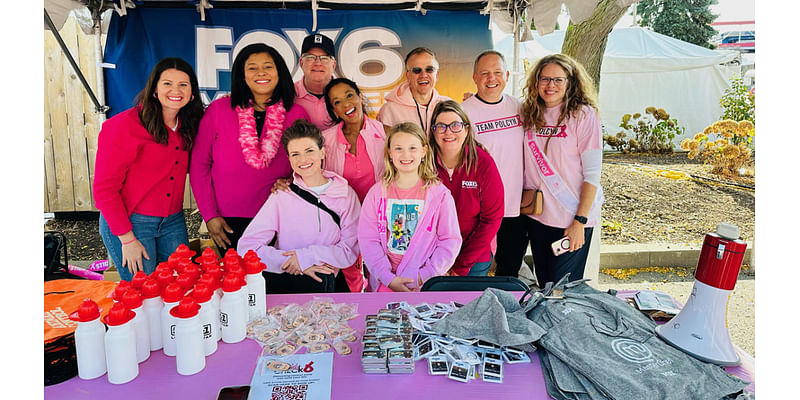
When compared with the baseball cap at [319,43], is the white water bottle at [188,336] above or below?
below

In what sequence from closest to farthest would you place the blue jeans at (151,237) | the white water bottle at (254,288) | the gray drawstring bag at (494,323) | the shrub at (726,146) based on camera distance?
the gray drawstring bag at (494,323)
the white water bottle at (254,288)
the blue jeans at (151,237)
the shrub at (726,146)

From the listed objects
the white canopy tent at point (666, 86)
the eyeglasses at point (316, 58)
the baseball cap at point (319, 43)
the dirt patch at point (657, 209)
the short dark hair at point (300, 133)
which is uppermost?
the white canopy tent at point (666, 86)

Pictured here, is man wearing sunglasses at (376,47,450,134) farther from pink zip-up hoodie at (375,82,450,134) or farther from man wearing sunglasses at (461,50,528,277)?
man wearing sunglasses at (461,50,528,277)

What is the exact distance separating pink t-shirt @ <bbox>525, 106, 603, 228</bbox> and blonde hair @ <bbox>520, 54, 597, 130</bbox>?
0.04 m

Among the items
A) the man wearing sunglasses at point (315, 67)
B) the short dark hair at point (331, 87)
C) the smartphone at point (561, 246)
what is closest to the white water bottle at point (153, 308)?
the short dark hair at point (331, 87)

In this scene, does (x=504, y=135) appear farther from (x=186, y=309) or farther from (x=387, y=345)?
(x=186, y=309)

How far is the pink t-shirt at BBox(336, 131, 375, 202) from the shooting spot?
2883 mm

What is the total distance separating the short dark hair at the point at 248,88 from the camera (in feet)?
8.97

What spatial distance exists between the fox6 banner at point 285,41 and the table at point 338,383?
290 centimetres

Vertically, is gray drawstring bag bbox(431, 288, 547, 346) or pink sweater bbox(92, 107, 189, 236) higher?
pink sweater bbox(92, 107, 189, 236)

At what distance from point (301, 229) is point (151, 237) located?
94cm

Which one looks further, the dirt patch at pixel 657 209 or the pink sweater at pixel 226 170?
the dirt patch at pixel 657 209

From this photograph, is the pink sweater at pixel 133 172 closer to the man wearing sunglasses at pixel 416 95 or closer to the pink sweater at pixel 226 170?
the pink sweater at pixel 226 170

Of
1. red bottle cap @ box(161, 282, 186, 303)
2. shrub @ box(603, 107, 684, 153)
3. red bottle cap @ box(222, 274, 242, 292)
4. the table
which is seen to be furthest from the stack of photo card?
shrub @ box(603, 107, 684, 153)
